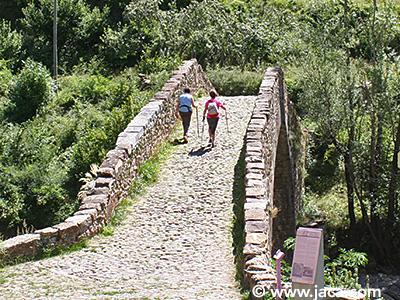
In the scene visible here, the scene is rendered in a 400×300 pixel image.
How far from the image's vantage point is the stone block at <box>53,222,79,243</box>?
821 centimetres

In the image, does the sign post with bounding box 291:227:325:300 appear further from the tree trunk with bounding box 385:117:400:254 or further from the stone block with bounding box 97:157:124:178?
the tree trunk with bounding box 385:117:400:254

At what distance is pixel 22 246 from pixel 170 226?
2.40 meters

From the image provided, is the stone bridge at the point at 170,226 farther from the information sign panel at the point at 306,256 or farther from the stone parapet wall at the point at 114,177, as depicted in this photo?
the information sign panel at the point at 306,256

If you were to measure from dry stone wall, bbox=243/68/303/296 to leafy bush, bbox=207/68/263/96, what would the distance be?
2.50m

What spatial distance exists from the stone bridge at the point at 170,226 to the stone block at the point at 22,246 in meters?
0.01

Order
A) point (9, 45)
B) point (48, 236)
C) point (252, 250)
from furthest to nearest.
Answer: point (9, 45) → point (48, 236) → point (252, 250)

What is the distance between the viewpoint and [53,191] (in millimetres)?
14055

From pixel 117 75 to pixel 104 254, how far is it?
1628 centimetres

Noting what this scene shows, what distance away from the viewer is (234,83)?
68.1 ft

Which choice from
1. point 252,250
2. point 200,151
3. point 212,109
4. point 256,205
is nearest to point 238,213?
point 256,205

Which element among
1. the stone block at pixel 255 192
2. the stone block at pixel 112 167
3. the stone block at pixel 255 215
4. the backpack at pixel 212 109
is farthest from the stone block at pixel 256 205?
the backpack at pixel 212 109

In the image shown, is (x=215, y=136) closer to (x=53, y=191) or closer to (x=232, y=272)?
(x=53, y=191)

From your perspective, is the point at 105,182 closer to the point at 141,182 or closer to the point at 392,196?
the point at 141,182

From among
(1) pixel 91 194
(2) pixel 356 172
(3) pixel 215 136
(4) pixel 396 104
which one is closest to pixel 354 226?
(2) pixel 356 172
